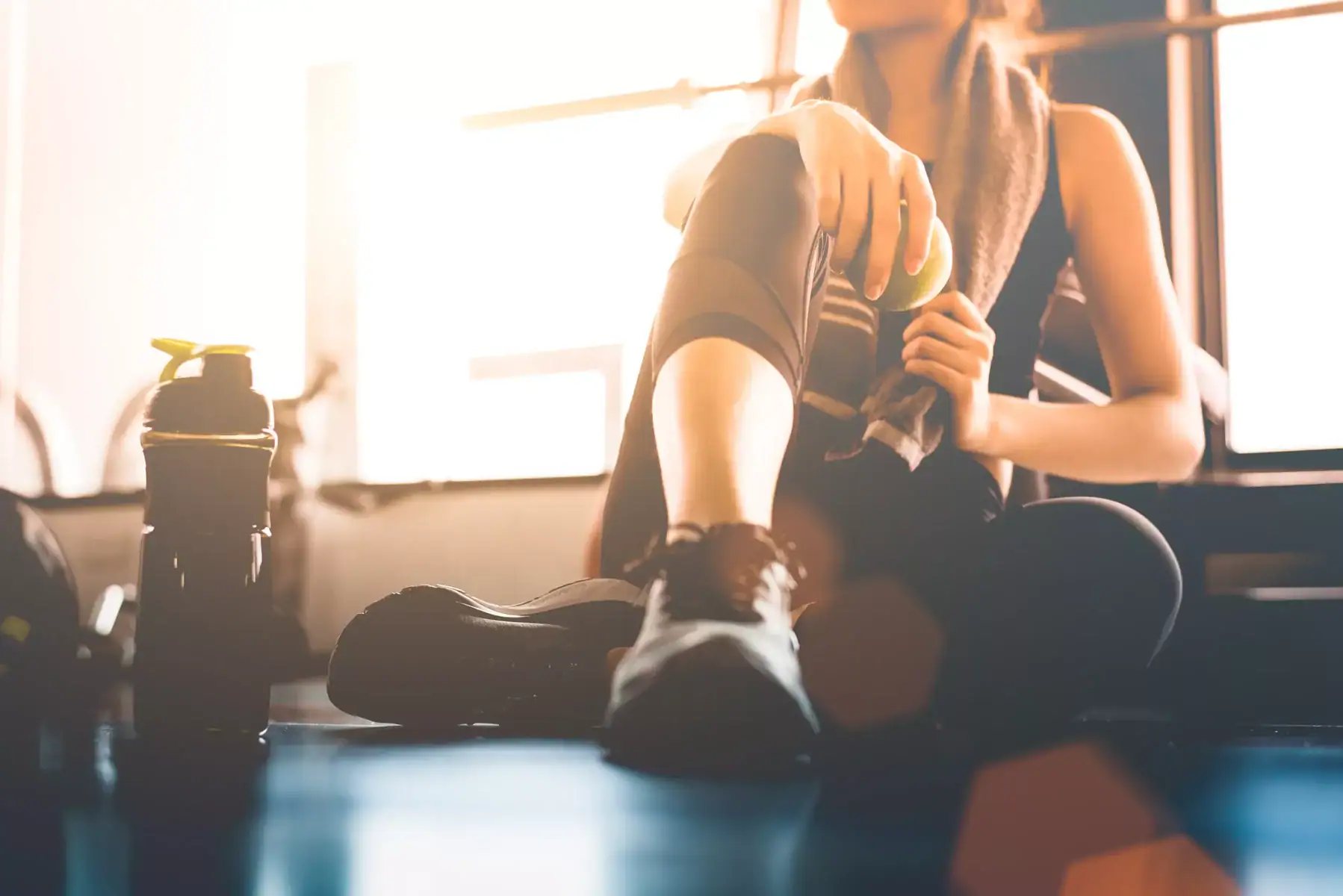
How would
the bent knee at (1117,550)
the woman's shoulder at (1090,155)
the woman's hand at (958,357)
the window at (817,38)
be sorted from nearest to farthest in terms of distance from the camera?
1. the bent knee at (1117,550)
2. the woman's hand at (958,357)
3. the woman's shoulder at (1090,155)
4. the window at (817,38)

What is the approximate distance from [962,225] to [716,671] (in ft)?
2.34

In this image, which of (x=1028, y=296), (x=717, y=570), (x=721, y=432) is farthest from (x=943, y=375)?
(x=717, y=570)

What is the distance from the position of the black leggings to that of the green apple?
0.04 meters

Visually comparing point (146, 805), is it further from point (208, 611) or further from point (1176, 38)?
point (1176, 38)

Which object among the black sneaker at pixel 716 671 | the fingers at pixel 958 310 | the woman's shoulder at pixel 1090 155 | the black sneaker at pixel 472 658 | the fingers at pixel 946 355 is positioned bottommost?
the black sneaker at pixel 472 658

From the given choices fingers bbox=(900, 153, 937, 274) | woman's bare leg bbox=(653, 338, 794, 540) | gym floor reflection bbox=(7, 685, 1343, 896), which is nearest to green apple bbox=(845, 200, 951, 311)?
fingers bbox=(900, 153, 937, 274)

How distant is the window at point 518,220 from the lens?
4.69ft

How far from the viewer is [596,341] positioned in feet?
4.76

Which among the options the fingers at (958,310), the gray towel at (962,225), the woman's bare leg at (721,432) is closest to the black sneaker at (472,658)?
the woman's bare leg at (721,432)

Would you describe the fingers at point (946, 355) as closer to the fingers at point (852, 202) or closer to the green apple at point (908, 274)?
the green apple at point (908, 274)

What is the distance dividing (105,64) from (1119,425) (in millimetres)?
1581

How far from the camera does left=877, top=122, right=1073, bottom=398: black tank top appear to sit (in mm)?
1173

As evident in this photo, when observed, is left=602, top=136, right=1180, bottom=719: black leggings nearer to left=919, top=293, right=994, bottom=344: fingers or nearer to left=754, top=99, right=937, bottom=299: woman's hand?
left=754, top=99, right=937, bottom=299: woman's hand

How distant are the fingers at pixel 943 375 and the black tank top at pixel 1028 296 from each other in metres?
Result: 0.09
